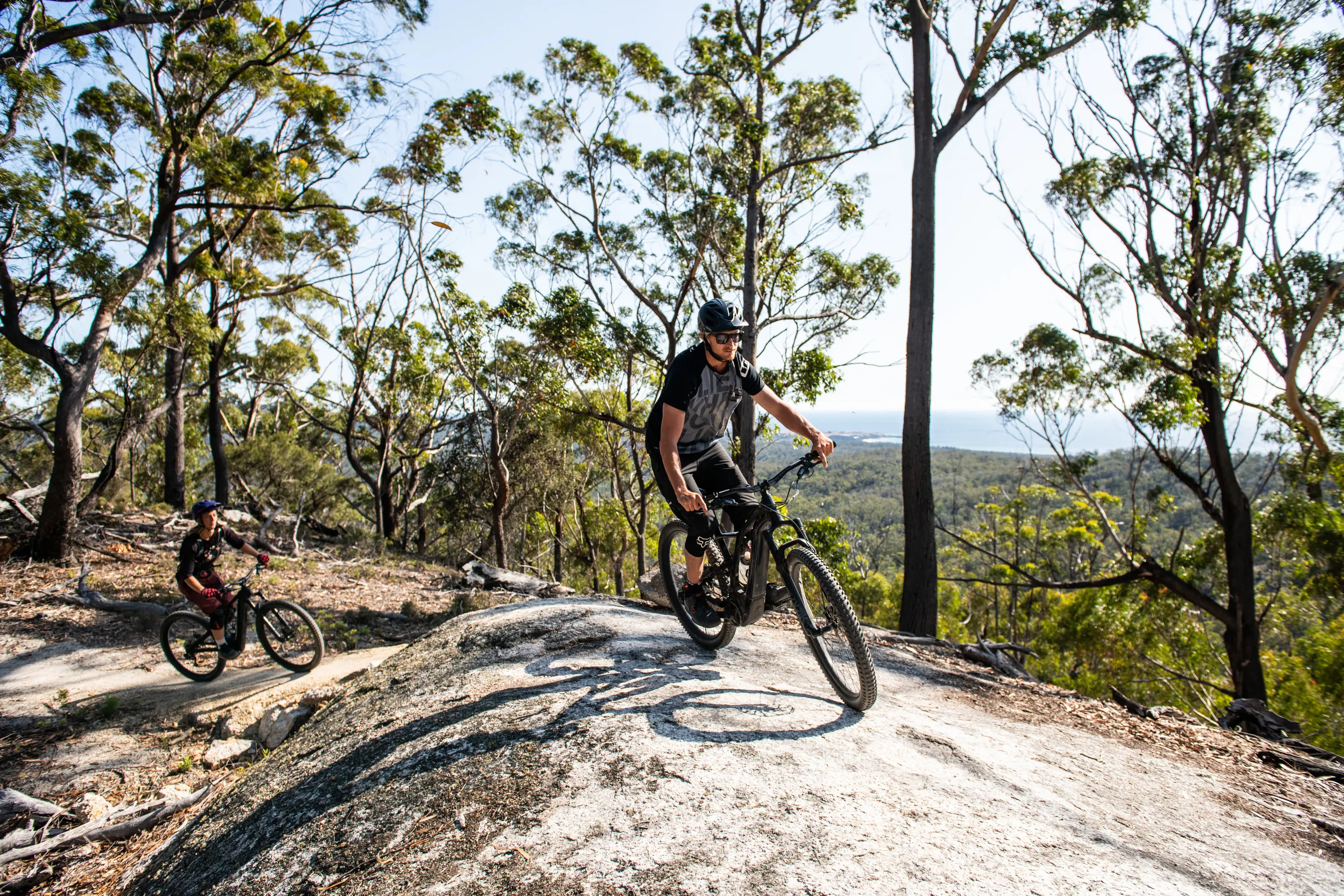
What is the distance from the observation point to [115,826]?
3.80 meters

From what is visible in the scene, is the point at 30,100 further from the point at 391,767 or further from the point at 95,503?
the point at 391,767

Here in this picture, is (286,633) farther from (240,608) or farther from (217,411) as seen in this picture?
Answer: (217,411)

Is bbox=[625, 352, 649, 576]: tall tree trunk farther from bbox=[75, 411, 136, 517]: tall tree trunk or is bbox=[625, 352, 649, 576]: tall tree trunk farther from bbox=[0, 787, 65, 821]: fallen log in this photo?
bbox=[0, 787, 65, 821]: fallen log

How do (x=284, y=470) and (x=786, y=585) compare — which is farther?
(x=284, y=470)

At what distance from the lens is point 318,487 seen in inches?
1046

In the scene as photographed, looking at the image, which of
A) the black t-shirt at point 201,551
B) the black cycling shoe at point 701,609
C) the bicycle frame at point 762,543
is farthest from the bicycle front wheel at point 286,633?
the bicycle frame at point 762,543

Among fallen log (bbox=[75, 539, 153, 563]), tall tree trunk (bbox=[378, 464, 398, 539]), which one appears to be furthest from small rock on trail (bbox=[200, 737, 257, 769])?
tall tree trunk (bbox=[378, 464, 398, 539])

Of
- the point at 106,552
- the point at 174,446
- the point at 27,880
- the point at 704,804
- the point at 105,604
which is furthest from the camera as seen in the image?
the point at 174,446

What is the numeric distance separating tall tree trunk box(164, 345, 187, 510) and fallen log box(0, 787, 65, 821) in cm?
1554

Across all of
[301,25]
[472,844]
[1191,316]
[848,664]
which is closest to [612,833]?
[472,844]

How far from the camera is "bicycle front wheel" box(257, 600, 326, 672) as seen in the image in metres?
6.83

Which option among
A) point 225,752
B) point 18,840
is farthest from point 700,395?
point 225,752

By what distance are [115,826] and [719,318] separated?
184 inches

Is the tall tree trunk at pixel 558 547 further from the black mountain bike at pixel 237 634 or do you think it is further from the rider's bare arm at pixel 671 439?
the rider's bare arm at pixel 671 439
